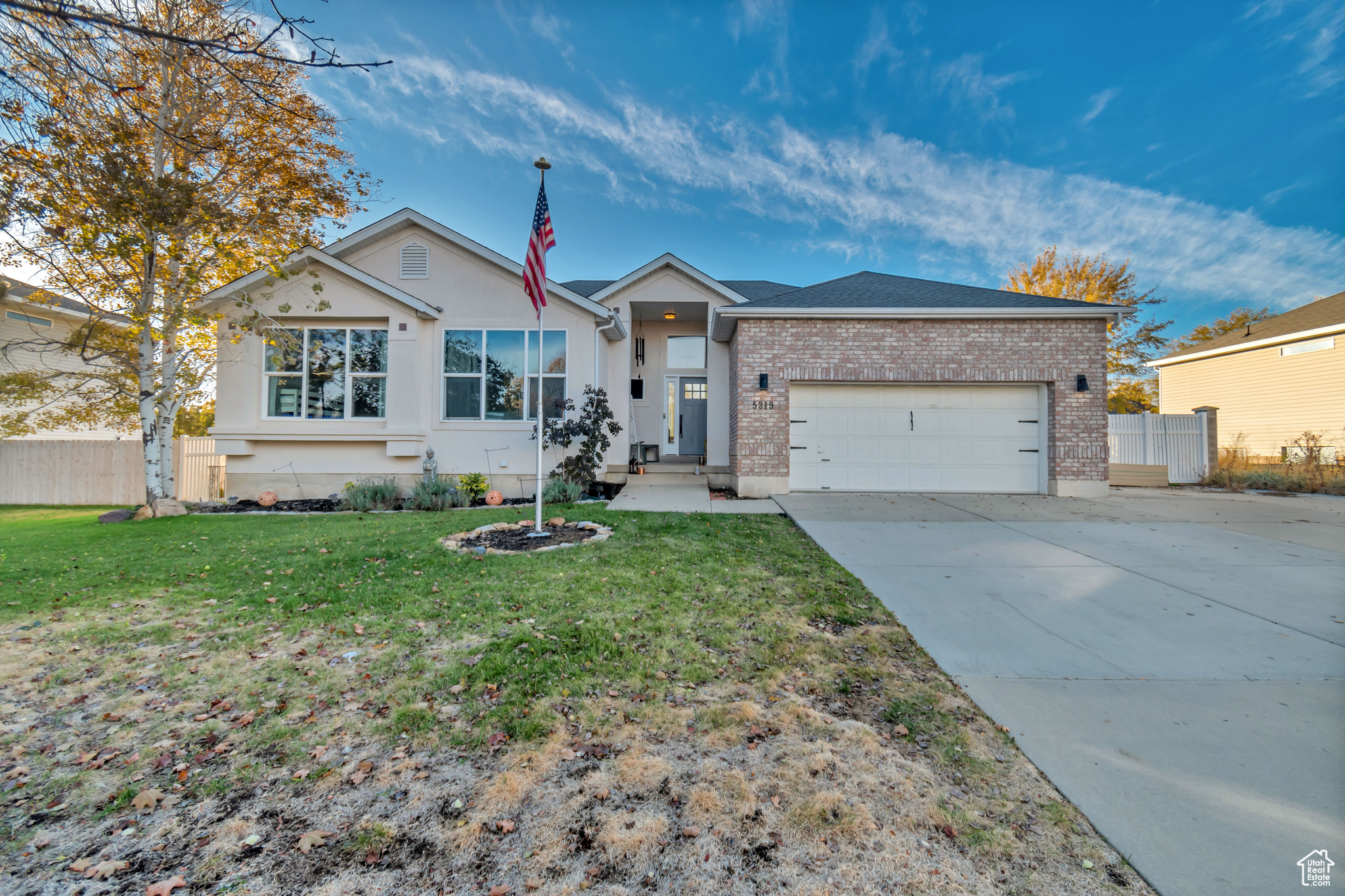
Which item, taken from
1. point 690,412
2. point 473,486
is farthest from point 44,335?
point 690,412

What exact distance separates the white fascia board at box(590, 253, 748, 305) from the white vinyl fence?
9879 mm

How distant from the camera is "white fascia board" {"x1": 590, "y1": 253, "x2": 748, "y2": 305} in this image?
12.2 metres

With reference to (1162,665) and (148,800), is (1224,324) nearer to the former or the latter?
(1162,665)

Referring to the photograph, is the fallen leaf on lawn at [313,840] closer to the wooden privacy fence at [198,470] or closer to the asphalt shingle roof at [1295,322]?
the wooden privacy fence at [198,470]

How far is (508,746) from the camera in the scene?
86.3 inches

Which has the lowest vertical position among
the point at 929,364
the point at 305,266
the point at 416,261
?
the point at 929,364

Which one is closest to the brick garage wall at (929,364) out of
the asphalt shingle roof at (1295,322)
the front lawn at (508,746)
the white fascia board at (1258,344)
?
the front lawn at (508,746)

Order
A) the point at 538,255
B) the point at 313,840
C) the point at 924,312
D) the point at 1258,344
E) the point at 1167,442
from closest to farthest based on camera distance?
1. the point at 313,840
2. the point at 538,255
3. the point at 924,312
4. the point at 1167,442
5. the point at 1258,344

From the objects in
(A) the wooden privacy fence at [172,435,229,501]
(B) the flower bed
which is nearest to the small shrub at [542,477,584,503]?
(B) the flower bed

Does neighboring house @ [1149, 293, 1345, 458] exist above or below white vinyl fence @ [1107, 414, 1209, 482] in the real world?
above

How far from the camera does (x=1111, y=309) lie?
31.8 feet

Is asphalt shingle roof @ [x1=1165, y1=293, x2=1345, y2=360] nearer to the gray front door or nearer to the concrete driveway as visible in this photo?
the concrete driveway

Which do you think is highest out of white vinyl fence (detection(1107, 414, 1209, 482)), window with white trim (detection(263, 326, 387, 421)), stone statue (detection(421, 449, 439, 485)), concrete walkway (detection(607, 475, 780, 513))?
window with white trim (detection(263, 326, 387, 421))

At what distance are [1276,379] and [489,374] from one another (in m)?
23.5
